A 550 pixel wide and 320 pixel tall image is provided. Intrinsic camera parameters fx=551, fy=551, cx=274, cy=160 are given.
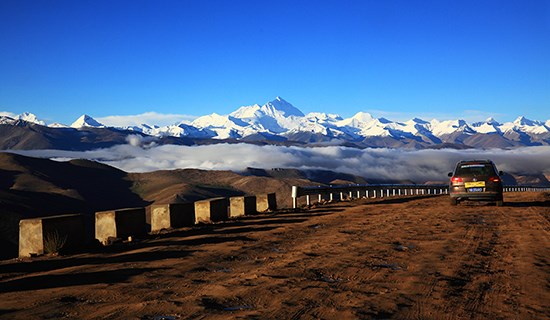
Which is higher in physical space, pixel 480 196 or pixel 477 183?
pixel 477 183

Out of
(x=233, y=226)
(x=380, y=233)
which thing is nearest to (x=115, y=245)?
(x=233, y=226)

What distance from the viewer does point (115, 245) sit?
12758 millimetres

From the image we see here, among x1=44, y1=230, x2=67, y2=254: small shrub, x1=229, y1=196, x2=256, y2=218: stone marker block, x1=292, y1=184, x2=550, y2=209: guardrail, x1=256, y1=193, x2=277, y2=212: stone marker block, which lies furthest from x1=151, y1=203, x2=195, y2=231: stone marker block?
x1=292, y1=184, x2=550, y2=209: guardrail

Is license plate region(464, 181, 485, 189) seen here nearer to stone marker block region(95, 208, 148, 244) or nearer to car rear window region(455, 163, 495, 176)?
car rear window region(455, 163, 495, 176)

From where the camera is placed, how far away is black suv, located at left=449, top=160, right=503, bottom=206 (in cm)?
2145

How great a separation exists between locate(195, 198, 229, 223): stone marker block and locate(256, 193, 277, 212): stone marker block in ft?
14.4

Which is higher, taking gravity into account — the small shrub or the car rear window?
the car rear window

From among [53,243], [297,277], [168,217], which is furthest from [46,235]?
[297,277]

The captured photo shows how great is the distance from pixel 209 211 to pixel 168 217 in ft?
6.94

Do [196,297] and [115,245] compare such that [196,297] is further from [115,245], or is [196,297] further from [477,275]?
[115,245]

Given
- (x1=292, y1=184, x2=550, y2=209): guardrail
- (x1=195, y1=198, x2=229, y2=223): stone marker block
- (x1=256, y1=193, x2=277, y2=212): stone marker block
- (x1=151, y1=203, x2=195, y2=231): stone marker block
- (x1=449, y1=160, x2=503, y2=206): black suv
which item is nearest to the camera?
(x1=151, y1=203, x2=195, y2=231): stone marker block

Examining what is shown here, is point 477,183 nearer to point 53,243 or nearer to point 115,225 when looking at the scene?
point 115,225

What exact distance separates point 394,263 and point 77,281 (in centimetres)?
517

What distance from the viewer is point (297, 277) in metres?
8.25
